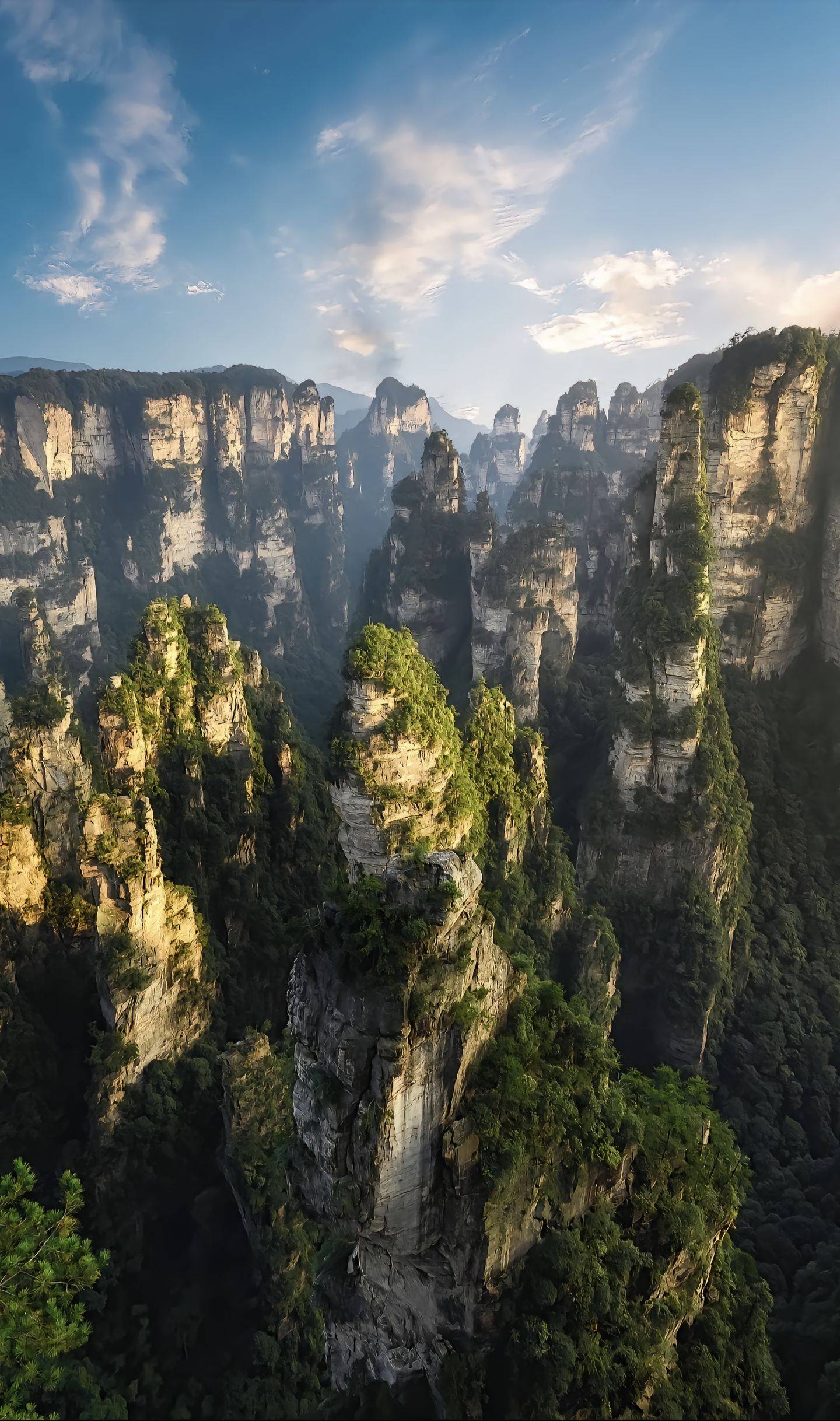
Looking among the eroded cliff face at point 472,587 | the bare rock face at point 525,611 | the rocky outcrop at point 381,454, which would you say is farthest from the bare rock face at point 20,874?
the rocky outcrop at point 381,454

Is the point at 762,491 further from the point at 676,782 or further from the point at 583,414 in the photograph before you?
the point at 583,414

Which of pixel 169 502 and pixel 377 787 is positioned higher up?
pixel 169 502

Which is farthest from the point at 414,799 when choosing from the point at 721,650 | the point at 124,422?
the point at 124,422

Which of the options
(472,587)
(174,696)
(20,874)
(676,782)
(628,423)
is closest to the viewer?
(20,874)

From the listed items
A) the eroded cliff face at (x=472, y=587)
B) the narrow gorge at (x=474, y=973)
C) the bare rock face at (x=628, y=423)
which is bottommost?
the narrow gorge at (x=474, y=973)

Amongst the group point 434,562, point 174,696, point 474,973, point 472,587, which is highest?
point 434,562

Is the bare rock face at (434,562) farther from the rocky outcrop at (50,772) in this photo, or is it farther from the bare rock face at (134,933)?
the bare rock face at (134,933)

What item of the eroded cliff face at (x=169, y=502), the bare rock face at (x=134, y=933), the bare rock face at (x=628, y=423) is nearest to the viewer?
the bare rock face at (x=134, y=933)

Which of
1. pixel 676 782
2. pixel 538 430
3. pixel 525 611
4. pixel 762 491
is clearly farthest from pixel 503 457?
pixel 676 782

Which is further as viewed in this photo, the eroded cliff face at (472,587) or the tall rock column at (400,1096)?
the eroded cliff face at (472,587)

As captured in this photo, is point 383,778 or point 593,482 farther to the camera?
point 593,482
